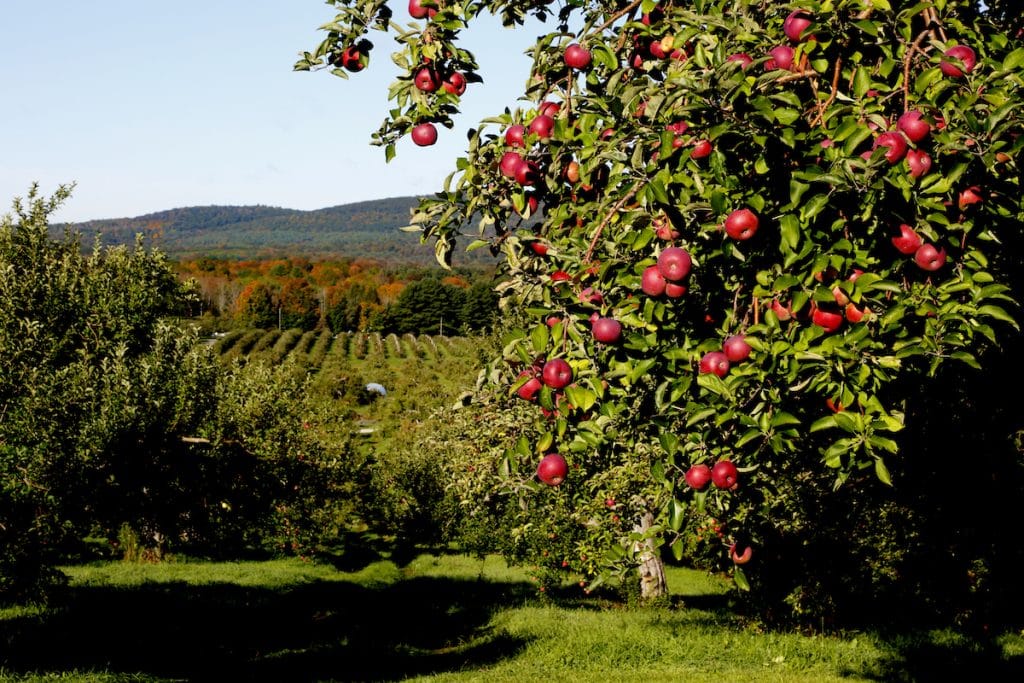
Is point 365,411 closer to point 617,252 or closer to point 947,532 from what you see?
point 947,532

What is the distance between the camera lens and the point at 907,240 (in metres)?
3.98

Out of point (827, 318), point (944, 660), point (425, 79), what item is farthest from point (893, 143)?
point (944, 660)

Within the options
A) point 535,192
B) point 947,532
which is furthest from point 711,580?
point 535,192

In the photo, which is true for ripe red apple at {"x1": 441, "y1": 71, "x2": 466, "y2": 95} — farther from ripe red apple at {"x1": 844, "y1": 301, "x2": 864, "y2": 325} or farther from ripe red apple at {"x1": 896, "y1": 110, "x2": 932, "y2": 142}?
ripe red apple at {"x1": 844, "y1": 301, "x2": 864, "y2": 325}

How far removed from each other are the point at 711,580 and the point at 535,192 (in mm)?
26743

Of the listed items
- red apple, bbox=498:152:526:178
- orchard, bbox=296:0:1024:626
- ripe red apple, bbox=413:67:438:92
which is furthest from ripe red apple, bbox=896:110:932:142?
ripe red apple, bbox=413:67:438:92

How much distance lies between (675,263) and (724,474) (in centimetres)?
120

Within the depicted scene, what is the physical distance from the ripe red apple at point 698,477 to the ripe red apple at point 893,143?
178 cm

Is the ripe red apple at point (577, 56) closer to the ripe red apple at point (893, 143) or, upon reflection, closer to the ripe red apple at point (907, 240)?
the ripe red apple at point (893, 143)

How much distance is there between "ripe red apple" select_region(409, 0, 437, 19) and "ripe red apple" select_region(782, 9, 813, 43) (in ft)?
7.24

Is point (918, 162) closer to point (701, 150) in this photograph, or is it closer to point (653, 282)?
point (701, 150)

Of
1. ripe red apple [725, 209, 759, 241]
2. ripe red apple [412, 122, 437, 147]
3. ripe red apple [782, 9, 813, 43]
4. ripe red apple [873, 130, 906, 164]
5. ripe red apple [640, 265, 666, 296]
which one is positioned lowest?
ripe red apple [640, 265, 666, 296]

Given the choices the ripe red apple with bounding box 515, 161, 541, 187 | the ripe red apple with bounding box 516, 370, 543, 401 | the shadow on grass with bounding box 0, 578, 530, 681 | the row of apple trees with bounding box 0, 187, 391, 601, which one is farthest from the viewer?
the shadow on grass with bounding box 0, 578, 530, 681

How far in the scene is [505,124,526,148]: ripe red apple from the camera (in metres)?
4.95
